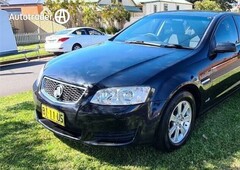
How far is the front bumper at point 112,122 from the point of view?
10.0ft

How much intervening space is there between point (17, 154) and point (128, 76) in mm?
1567

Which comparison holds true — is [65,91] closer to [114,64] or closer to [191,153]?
[114,64]

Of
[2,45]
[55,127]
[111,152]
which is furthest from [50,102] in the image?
[2,45]

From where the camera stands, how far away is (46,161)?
3.41 metres

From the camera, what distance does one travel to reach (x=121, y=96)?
310 centimetres

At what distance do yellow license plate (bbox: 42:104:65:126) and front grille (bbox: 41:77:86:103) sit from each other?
13 cm

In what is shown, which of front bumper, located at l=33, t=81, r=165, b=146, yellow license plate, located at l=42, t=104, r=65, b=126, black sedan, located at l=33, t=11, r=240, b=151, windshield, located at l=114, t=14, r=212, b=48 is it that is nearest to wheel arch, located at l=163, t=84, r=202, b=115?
black sedan, located at l=33, t=11, r=240, b=151

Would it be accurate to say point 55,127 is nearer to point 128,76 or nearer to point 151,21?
point 128,76

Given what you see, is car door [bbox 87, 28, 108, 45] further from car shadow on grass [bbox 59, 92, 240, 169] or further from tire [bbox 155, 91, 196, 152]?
tire [bbox 155, 91, 196, 152]

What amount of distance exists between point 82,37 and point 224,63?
11.5 metres

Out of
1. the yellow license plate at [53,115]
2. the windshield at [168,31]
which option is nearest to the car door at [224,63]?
the windshield at [168,31]

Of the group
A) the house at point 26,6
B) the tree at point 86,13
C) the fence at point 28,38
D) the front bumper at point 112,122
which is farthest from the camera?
the house at point 26,6

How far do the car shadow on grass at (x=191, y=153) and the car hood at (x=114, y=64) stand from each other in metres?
0.88

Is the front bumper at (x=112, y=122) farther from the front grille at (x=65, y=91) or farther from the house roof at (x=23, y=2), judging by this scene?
the house roof at (x=23, y=2)
